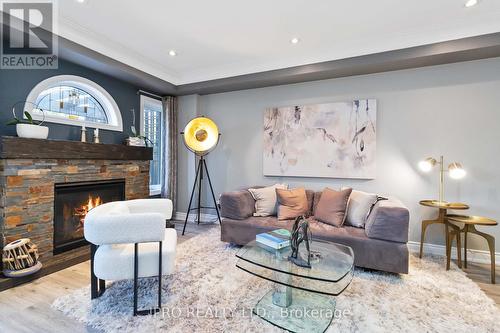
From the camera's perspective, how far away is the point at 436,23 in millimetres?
2645

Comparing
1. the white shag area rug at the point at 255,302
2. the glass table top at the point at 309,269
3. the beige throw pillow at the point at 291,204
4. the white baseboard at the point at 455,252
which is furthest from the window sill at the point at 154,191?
the white baseboard at the point at 455,252

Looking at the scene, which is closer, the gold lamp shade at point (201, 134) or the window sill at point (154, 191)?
the gold lamp shade at point (201, 134)

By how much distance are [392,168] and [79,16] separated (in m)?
4.17

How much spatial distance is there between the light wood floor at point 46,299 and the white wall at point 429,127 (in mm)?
877

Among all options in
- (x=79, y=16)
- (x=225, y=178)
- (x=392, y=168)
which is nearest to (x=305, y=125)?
(x=392, y=168)

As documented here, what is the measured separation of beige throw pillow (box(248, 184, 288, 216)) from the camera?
11.0ft

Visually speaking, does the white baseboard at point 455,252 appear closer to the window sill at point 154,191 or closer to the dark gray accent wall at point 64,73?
the window sill at point 154,191

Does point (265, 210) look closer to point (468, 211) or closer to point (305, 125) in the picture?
point (305, 125)

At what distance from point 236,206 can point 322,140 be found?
1643mm

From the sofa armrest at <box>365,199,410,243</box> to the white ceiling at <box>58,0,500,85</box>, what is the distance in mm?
1956

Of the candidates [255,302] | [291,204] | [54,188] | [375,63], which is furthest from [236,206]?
[375,63]

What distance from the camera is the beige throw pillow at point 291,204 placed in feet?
10.4

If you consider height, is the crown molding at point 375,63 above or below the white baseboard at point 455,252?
above

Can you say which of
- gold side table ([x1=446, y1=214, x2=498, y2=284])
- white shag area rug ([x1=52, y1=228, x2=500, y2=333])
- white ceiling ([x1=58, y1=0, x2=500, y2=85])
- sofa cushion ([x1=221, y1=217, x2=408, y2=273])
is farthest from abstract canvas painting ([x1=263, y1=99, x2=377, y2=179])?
white shag area rug ([x1=52, y1=228, x2=500, y2=333])
